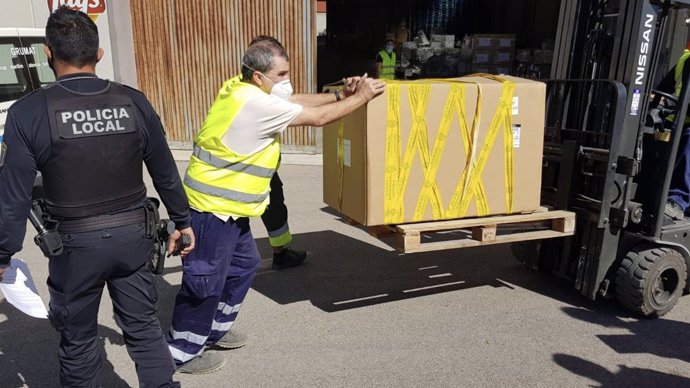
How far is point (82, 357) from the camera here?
261cm

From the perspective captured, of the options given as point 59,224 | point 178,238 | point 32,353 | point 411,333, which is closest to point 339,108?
point 178,238

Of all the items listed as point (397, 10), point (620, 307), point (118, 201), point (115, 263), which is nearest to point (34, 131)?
point (118, 201)

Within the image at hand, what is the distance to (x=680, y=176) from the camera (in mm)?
4332

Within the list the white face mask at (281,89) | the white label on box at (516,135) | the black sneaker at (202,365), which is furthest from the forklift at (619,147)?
the black sneaker at (202,365)

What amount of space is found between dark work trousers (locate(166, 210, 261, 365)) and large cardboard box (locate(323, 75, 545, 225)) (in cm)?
86

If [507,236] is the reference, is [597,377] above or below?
below

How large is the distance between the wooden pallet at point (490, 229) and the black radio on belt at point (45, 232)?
200 centimetres

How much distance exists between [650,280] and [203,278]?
315 centimetres

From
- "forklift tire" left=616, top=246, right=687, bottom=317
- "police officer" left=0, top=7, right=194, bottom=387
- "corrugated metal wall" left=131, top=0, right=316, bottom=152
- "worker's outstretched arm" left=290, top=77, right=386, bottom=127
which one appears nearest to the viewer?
"police officer" left=0, top=7, right=194, bottom=387

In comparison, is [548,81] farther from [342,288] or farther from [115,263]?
[115,263]

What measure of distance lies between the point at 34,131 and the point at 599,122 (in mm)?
3791

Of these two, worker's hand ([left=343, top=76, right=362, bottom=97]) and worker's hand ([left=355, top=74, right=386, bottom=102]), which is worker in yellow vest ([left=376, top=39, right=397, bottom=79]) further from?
worker's hand ([left=355, top=74, right=386, bottom=102])

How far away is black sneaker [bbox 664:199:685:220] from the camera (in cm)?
428

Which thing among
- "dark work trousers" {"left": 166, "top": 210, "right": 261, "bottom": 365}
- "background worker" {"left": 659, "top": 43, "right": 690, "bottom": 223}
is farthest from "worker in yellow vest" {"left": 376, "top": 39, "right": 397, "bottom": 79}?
"dark work trousers" {"left": 166, "top": 210, "right": 261, "bottom": 365}
